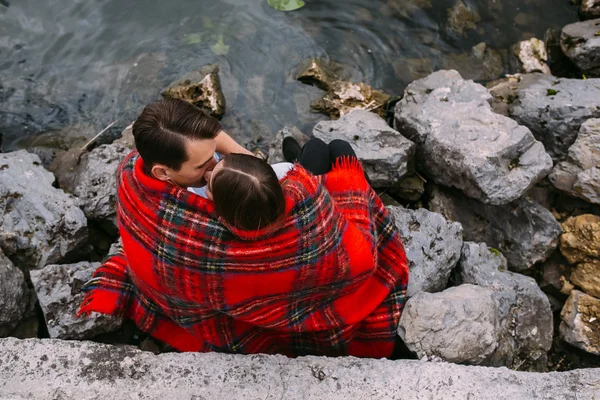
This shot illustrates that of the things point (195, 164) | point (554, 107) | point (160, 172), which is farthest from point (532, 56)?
point (160, 172)

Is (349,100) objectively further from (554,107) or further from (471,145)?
(554,107)

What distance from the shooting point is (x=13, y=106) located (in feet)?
13.7

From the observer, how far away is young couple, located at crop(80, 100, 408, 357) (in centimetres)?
218

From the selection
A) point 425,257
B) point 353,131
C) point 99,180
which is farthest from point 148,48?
point 425,257

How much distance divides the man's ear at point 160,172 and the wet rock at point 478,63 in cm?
299

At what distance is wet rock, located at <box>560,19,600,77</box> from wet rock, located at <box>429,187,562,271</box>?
1.44m

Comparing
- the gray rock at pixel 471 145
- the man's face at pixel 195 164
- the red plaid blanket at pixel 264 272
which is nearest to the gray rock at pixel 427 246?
the red plaid blanket at pixel 264 272

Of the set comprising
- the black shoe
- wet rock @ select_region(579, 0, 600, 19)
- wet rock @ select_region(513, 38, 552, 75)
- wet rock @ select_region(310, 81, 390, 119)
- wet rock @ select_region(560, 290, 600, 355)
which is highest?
wet rock @ select_region(579, 0, 600, 19)

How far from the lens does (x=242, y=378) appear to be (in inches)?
92.9

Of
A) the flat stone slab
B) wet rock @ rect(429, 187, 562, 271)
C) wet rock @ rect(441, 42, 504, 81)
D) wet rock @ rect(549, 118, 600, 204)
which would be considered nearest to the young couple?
the flat stone slab

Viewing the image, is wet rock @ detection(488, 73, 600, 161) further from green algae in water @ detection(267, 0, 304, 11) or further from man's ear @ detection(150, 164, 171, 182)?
man's ear @ detection(150, 164, 171, 182)

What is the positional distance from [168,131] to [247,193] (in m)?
0.48

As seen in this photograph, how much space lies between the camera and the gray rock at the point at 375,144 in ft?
11.2

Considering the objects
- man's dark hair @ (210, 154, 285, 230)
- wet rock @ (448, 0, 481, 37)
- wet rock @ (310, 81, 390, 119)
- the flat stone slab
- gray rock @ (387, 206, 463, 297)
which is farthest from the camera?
wet rock @ (448, 0, 481, 37)
